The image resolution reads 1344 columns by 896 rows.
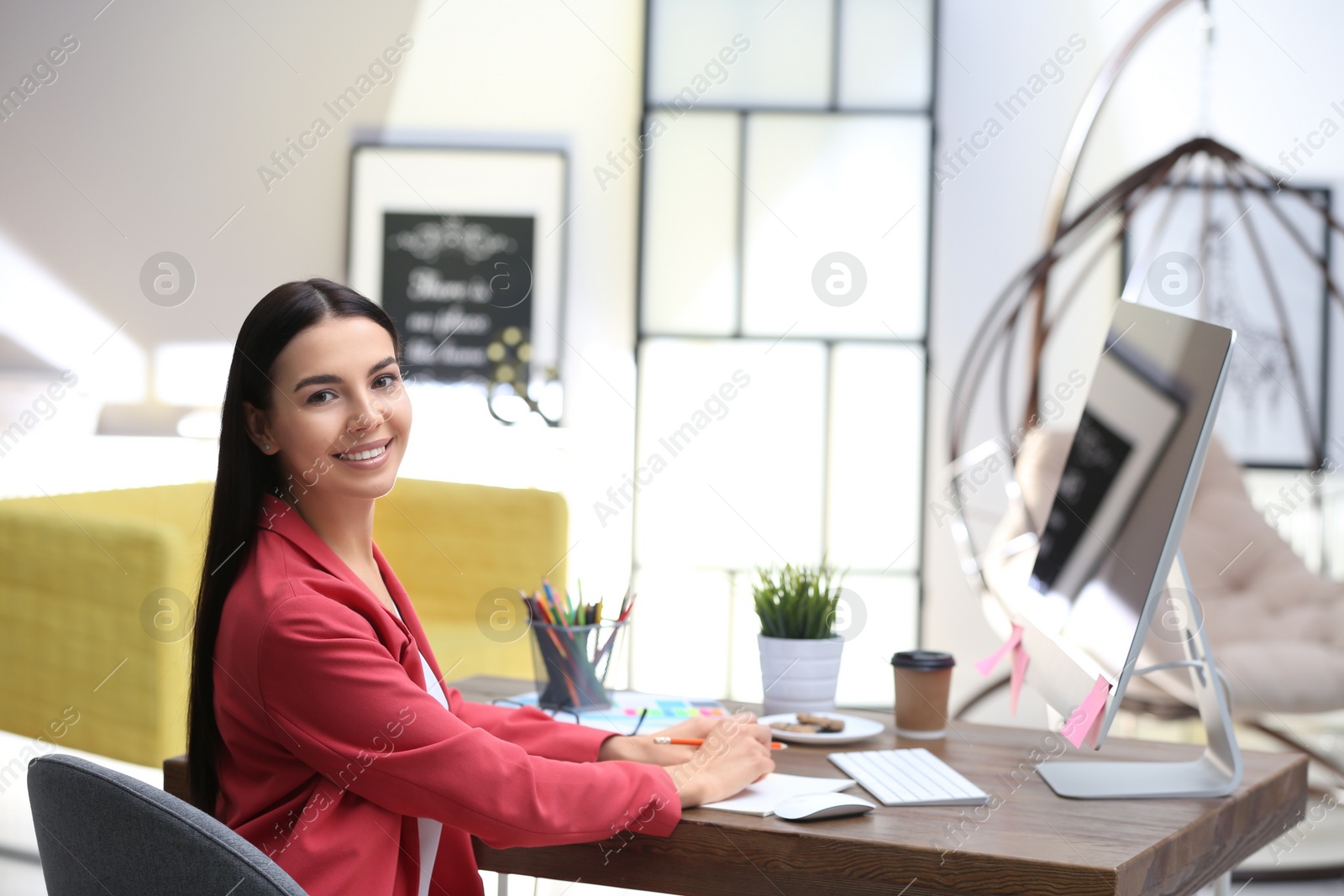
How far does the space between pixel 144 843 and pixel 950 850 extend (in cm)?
72

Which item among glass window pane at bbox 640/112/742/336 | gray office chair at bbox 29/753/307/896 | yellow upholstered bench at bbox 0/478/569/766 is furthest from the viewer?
glass window pane at bbox 640/112/742/336

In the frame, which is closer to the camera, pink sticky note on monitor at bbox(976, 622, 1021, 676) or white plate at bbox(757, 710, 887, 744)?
white plate at bbox(757, 710, 887, 744)

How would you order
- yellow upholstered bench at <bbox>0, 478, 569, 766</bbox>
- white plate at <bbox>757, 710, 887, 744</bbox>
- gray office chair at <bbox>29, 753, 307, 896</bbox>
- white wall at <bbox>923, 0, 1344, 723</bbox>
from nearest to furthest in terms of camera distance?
gray office chair at <bbox>29, 753, 307, 896</bbox> → white plate at <bbox>757, 710, 887, 744</bbox> → yellow upholstered bench at <bbox>0, 478, 569, 766</bbox> → white wall at <bbox>923, 0, 1344, 723</bbox>

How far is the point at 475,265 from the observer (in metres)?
4.00

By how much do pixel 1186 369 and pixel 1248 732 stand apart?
2.73 metres

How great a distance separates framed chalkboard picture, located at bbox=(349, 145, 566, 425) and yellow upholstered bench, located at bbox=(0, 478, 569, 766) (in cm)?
71

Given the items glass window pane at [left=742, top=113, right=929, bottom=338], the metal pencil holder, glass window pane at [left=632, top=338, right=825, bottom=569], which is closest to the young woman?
the metal pencil holder

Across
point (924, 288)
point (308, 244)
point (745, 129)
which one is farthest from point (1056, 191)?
point (308, 244)

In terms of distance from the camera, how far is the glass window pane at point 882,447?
3908 mm

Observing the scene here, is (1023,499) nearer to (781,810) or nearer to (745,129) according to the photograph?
(745,129)

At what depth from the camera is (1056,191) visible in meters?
3.31

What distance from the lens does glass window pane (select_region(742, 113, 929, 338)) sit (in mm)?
3914

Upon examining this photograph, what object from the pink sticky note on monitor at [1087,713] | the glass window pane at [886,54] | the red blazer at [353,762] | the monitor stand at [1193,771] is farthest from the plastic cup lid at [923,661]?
the glass window pane at [886,54]

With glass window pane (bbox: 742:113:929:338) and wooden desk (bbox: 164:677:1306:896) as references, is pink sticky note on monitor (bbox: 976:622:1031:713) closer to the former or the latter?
wooden desk (bbox: 164:677:1306:896)
